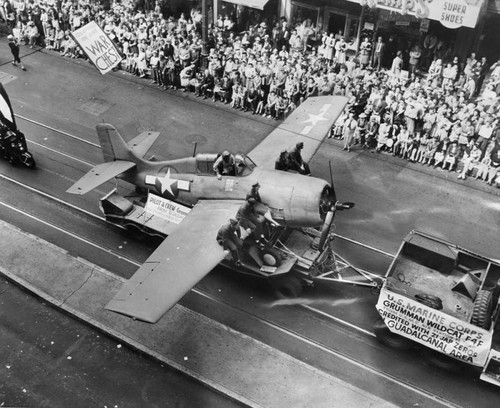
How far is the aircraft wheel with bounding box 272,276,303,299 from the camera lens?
15156mm

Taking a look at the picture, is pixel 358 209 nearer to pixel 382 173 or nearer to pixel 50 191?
pixel 382 173

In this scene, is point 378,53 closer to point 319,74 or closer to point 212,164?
point 319,74

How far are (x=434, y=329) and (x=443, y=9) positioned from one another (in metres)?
15.1

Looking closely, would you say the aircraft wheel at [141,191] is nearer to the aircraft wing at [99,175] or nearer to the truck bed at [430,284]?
the aircraft wing at [99,175]

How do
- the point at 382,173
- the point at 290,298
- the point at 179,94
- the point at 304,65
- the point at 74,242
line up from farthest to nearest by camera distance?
the point at 179,94, the point at 304,65, the point at 382,173, the point at 74,242, the point at 290,298

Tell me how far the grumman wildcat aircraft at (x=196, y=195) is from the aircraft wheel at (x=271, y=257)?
0.87 meters

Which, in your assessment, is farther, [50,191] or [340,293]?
[50,191]


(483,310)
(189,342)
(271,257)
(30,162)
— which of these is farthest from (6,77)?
(483,310)

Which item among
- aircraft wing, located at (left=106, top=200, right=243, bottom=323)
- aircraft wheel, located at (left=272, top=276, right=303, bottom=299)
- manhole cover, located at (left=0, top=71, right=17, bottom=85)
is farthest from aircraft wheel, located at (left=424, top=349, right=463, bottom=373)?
manhole cover, located at (left=0, top=71, right=17, bottom=85)

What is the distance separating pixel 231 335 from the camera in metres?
14.2

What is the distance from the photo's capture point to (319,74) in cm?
2270

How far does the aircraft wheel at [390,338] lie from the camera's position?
1388 centimetres

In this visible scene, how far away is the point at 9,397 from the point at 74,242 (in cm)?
561

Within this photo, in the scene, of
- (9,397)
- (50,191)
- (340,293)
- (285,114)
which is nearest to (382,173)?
(285,114)
